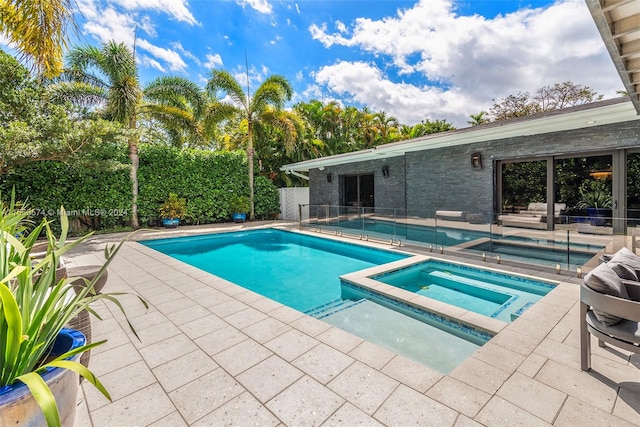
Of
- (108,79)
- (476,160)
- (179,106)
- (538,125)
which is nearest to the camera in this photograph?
(538,125)

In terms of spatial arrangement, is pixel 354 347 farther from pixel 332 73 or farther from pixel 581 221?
pixel 332 73

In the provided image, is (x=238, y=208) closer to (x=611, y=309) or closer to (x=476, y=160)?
(x=476, y=160)

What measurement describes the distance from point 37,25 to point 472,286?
7.80 metres

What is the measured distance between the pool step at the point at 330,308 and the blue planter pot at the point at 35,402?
3120mm

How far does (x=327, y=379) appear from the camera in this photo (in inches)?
92.7

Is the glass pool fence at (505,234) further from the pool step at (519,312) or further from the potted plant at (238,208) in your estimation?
the potted plant at (238,208)

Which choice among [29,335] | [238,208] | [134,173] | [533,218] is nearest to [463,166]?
[533,218]

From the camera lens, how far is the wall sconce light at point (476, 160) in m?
9.19

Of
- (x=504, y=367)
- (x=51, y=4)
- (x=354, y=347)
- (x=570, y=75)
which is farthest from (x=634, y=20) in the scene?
(x=570, y=75)

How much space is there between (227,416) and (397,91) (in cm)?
2309

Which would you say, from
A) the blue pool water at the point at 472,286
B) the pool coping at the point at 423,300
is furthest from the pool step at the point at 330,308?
the blue pool water at the point at 472,286

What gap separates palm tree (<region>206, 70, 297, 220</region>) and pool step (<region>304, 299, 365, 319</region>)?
1017 cm

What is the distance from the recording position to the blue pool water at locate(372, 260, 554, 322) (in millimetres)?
4543

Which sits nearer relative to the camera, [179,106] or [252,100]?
[179,106]
